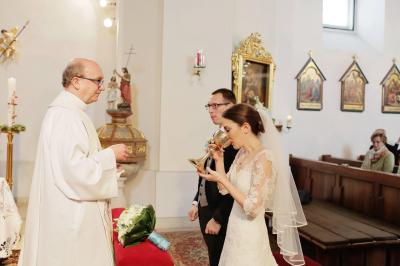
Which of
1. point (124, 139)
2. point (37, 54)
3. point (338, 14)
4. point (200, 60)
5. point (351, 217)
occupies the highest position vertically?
point (338, 14)

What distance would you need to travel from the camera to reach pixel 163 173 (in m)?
5.94

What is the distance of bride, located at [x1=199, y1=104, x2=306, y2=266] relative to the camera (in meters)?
2.28

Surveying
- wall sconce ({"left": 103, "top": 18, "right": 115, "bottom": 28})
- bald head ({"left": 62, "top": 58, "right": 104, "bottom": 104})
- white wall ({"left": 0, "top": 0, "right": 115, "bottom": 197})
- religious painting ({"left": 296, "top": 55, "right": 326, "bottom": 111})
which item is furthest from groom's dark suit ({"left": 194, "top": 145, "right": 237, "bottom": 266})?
religious painting ({"left": 296, "top": 55, "right": 326, "bottom": 111})

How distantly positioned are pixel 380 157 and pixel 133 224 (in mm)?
5057

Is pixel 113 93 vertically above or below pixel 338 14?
below

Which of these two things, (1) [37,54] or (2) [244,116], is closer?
(2) [244,116]

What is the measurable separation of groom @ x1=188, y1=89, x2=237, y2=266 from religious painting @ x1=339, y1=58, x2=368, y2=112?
22.2 feet

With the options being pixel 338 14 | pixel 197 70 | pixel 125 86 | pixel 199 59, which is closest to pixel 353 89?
pixel 338 14

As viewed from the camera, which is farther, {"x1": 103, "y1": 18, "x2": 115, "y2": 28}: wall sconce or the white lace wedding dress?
{"x1": 103, "y1": 18, "x2": 115, "y2": 28}: wall sconce

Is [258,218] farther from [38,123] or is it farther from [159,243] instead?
[38,123]

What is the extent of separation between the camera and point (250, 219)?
2367 mm

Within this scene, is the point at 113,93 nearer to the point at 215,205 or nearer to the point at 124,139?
the point at 124,139

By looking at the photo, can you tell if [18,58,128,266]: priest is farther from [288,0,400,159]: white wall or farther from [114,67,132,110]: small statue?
[288,0,400,159]: white wall

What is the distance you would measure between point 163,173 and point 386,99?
6.19 meters
